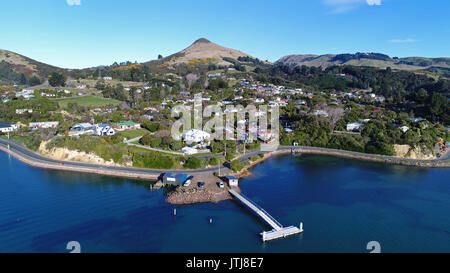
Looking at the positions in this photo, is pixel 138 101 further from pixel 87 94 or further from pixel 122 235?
pixel 122 235

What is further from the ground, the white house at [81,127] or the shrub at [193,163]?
the white house at [81,127]

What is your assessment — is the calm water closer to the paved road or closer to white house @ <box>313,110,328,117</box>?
the paved road

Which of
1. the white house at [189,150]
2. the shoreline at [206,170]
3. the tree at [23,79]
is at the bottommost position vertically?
the shoreline at [206,170]

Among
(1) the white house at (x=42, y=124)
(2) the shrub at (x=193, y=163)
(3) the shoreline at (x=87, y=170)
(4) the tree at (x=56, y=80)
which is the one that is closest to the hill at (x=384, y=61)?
(4) the tree at (x=56, y=80)

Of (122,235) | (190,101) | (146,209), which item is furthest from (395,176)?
(190,101)

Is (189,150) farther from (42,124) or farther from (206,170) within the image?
(42,124)

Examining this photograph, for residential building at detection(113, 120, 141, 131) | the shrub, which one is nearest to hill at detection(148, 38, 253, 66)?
A: residential building at detection(113, 120, 141, 131)

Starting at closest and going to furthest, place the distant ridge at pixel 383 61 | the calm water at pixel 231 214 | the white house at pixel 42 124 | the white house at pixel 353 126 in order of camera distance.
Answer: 1. the calm water at pixel 231 214
2. the white house at pixel 353 126
3. the white house at pixel 42 124
4. the distant ridge at pixel 383 61

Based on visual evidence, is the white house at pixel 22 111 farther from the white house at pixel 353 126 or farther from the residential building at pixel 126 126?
the white house at pixel 353 126
